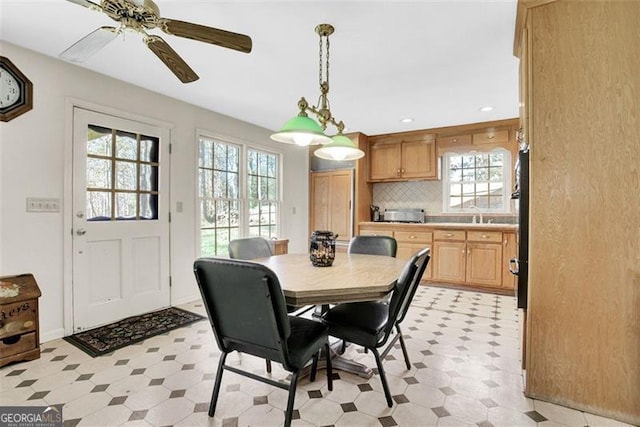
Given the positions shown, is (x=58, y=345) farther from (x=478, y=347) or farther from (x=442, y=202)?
(x=442, y=202)

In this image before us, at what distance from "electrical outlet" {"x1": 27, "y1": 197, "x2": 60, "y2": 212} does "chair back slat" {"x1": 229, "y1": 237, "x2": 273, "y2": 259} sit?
57.8 inches

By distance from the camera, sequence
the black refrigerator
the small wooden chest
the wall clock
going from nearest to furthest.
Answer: the black refrigerator
the small wooden chest
the wall clock


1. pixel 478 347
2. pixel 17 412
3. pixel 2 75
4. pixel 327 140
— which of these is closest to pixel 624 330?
pixel 478 347

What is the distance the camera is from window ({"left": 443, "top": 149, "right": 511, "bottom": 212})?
4.59 m

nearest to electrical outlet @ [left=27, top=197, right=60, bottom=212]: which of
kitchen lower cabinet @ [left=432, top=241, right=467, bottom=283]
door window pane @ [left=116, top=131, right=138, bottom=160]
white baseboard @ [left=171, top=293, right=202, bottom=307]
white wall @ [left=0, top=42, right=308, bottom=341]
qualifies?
white wall @ [left=0, top=42, right=308, bottom=341]

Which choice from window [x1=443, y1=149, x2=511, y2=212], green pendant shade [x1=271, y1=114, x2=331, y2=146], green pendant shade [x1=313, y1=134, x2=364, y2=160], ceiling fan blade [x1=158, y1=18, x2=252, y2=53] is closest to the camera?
ceiling fan blade [x1=158, y1=18, x2=252, y2=53]

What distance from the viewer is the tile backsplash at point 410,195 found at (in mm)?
4988

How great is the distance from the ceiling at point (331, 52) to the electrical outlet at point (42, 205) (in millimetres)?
1160

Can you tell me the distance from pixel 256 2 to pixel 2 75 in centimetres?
201

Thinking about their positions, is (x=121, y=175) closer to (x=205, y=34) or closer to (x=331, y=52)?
(x=205, y=34)

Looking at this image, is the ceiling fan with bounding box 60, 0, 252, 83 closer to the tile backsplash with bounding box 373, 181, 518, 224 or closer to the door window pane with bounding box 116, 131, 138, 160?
the door window pane with bounding box 116, 131, 138, 160

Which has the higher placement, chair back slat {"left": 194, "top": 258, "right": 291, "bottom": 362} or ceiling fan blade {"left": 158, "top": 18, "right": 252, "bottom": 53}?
ceiling fan blade {"left": 158, "top": 18, "right": 252, "bottom": 53}

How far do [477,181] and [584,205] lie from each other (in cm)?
325

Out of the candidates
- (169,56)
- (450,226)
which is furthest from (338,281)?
(450,226)
